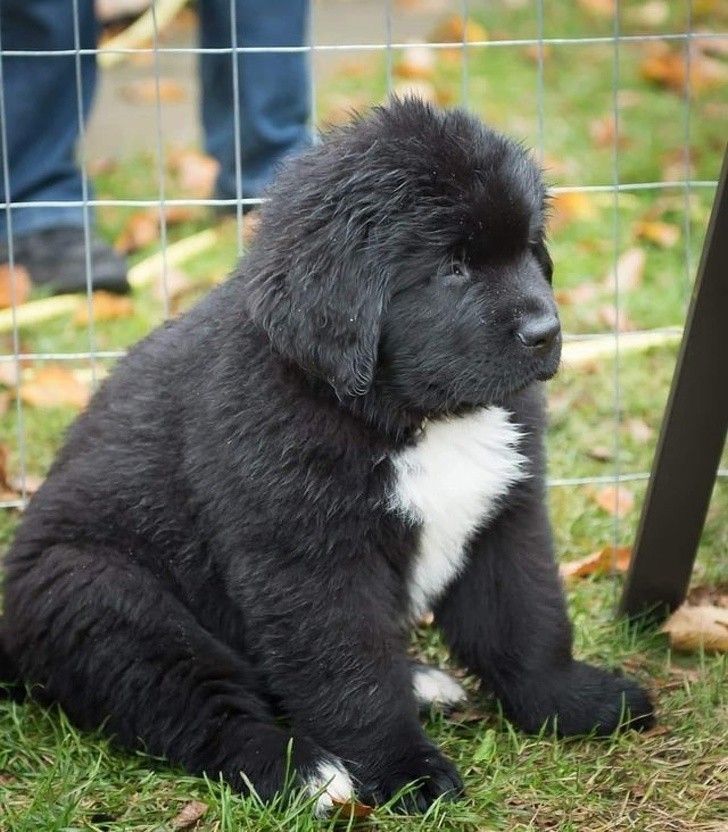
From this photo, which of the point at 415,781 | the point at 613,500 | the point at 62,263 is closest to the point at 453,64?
the point at 62,263

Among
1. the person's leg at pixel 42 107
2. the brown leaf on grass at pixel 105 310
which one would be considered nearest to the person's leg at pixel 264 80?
the person's leg at pixel 42 107

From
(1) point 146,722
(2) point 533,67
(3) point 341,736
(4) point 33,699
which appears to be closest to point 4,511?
(4) point 33,699

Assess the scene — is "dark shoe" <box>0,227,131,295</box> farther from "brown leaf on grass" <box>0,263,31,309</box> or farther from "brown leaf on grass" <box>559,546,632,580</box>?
"brown leaf on grass" <box>559,546,632,580</box>

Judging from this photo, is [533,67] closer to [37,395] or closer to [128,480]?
[37,395]

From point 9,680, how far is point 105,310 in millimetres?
2193

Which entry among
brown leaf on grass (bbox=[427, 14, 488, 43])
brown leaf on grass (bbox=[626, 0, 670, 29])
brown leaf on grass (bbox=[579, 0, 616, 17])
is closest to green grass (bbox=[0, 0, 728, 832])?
brown leaf on grass (bbox=[427, 14, 488, 43])

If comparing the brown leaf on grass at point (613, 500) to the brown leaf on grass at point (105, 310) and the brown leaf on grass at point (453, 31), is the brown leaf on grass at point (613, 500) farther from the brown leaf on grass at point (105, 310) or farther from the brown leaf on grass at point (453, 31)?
the brown leaf on grass at point (453, 31)

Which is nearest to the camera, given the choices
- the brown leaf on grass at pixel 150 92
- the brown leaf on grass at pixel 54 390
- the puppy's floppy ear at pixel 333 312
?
the puppy's floppy ear at pixel 333 312

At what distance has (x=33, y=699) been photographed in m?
3.31

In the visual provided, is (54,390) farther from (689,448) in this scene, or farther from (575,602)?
(689,448)

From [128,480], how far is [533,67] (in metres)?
5.38

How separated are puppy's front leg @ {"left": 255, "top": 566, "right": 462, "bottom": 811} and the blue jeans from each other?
2.79 m

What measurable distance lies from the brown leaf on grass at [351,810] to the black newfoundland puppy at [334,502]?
29 millimetres

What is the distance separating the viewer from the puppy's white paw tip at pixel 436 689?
11.0 feet
